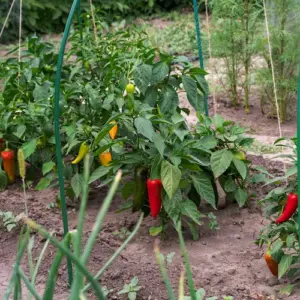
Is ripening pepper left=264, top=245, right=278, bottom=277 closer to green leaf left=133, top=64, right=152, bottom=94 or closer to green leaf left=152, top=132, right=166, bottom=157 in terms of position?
green leaf left=152, top=132, right=166, bottom=157

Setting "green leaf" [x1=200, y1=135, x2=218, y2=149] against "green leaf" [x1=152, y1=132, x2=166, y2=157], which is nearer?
"green leaf" [x1=152, y1=132, x2=166, y2=157]

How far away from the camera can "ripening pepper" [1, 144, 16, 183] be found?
3.90 m

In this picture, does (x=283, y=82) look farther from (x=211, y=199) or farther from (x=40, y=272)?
(x=40, y=272)

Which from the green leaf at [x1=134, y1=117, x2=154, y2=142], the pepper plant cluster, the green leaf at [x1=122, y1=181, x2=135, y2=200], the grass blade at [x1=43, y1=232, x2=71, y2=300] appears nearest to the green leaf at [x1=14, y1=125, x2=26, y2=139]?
the pepper plant cluster

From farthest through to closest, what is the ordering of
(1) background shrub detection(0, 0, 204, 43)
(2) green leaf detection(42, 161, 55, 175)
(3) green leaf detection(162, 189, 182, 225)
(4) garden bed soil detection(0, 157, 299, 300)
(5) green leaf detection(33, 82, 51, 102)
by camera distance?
(1) background shrub detection(0, 0, 204, 43) → (5) green leaf detection(33, 82, 51, 102) → (2) green leaf detection(42, 161, 55, 175) → (3) green leaf detection(162, 189, 182, 225) → (4) garden bed soil detection(0, 157, 299, 300)

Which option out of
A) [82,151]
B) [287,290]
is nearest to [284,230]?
[287,290]

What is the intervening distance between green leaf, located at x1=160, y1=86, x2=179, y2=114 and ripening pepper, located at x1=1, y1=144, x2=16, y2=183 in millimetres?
990

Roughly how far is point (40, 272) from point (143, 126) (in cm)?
85

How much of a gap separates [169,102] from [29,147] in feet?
2.60

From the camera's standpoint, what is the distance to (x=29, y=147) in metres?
3.62

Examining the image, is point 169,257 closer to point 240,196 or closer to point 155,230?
point 155,230

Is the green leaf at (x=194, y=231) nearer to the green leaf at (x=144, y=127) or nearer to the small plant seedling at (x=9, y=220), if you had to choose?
the green leaf at (x=144, y=127)

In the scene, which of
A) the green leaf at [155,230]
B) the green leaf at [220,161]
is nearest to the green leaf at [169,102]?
the green leaf at [220,161]

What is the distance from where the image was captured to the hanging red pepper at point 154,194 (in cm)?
312
